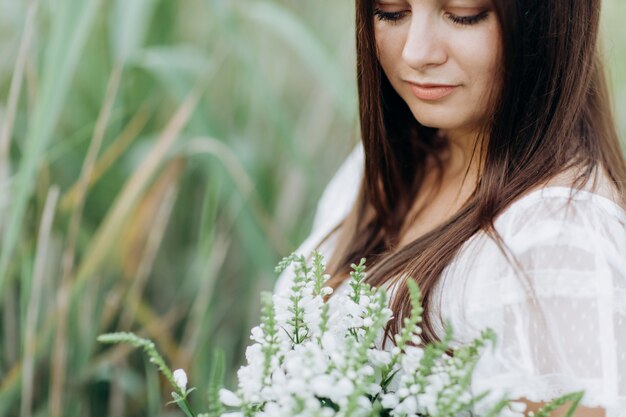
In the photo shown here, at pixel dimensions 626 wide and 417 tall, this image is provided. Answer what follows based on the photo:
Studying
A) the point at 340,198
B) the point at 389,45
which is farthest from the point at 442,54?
the point at 340,198

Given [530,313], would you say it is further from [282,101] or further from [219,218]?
[282,101]

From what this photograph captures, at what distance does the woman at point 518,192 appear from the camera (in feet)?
3.02

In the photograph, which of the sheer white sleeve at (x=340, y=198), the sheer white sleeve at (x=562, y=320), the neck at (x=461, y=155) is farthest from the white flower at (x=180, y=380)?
the sheer white sleeve at (x=340, y=198)

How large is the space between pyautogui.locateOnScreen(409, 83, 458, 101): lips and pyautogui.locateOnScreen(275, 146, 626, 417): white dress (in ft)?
0.71

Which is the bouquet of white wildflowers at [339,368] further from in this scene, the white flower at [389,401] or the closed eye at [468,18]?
the closed eye at [468,18]

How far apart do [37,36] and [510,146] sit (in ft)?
3.20

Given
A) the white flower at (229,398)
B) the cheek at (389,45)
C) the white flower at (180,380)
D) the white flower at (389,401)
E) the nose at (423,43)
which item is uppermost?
the cheek at (389,45)

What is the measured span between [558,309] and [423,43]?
368mm

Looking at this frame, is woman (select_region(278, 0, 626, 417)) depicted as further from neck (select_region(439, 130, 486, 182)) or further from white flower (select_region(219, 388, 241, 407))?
white flower (select_region(219, 388, 241, 407))

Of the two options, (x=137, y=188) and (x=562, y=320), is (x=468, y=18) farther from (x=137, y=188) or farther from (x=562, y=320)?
(x=137, y=188)

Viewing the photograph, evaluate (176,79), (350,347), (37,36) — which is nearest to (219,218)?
(176,79)

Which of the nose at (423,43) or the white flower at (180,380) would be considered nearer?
the white flower at (180,380)

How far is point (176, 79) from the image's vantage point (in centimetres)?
162

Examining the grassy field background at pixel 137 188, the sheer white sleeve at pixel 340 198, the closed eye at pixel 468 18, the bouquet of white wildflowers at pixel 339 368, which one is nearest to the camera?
the bouquet of white wildflowers at pixel 339 368
